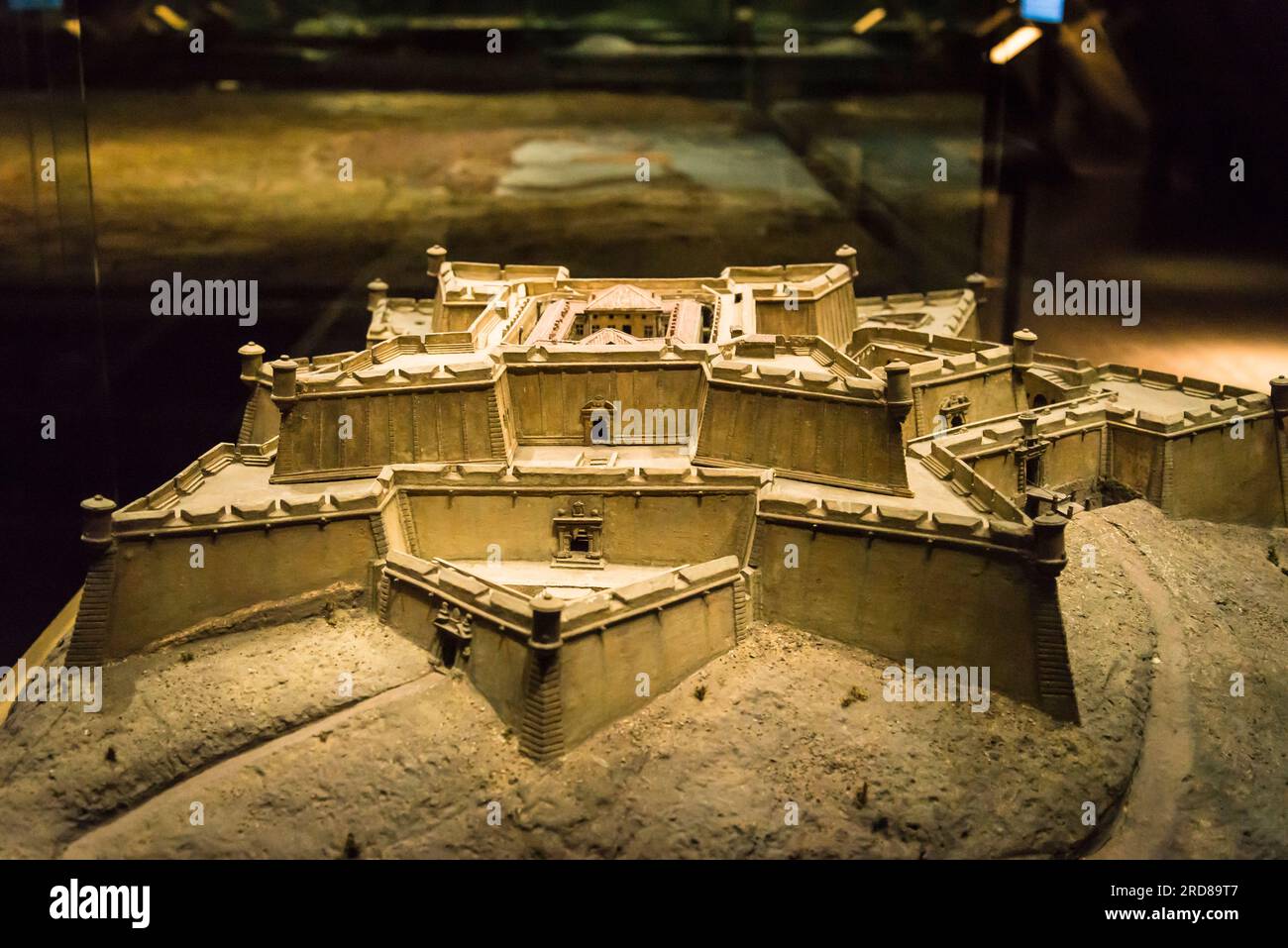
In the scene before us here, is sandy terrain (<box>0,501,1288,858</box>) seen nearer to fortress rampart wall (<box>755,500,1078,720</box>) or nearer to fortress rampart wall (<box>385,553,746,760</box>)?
fortress rampart wall (<box>385,553,746,760</box>)

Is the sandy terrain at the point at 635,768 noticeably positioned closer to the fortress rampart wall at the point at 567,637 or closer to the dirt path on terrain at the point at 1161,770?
the dirt path on terrain at the point at 1161,770

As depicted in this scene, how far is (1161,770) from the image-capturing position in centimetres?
4344

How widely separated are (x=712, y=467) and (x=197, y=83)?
21.0m

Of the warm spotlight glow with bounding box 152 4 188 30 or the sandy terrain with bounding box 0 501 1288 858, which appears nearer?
the sandy terrain with bounding box 0 501 1288 858

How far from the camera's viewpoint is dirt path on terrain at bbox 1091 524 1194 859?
40594 mm

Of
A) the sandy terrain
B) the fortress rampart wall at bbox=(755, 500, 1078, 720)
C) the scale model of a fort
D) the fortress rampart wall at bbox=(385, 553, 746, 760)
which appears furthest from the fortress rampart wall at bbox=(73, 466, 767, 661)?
the fortress rampart wall at bbox=(385, 553, 746, 760)

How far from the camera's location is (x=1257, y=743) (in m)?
44.4

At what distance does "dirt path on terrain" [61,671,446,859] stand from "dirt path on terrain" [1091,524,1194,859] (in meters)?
19.4

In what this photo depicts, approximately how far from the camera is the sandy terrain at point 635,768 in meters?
38.7

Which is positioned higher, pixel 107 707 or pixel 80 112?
pixel 80 112

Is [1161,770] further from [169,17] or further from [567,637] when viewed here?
[169,17]

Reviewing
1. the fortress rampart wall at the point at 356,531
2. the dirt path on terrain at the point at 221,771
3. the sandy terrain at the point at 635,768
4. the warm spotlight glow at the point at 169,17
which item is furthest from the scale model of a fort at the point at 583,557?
the warm spotlight glow at the point at 169,17
